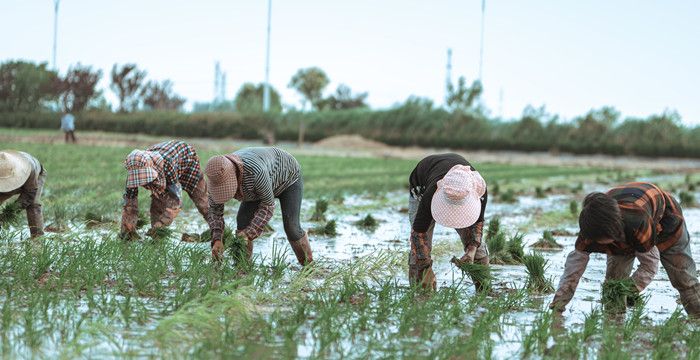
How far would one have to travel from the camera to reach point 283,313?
489 cm

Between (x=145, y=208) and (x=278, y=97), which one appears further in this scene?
(x=278, y=97)

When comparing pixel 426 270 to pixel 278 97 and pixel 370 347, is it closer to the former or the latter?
pixel 370 347

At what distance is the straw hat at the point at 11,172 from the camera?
22.5 feet

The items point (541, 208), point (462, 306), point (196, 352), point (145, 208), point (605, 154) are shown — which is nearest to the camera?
point (196, 352)

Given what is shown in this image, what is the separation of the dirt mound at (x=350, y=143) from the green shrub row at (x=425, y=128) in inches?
20.3

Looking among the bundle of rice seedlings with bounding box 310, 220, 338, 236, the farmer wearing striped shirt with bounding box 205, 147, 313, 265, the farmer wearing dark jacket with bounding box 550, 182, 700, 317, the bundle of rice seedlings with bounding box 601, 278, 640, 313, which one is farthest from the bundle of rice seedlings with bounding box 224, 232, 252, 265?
the bundle of rice seedlings with bounding box 310, 220, 338, 236

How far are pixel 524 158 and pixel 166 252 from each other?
36321 mm

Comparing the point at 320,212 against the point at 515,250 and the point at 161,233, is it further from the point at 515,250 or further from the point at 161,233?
the point at 161,233

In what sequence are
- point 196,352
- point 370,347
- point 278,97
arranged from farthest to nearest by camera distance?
point 278,97
point 370,347
point 196,352

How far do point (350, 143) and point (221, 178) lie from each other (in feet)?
127

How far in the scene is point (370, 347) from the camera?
412cm

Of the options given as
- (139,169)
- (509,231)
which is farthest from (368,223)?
(139,169)

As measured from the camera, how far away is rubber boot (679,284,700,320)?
213 inches

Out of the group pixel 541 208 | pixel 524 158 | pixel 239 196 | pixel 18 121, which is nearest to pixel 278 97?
pixel 18 121
